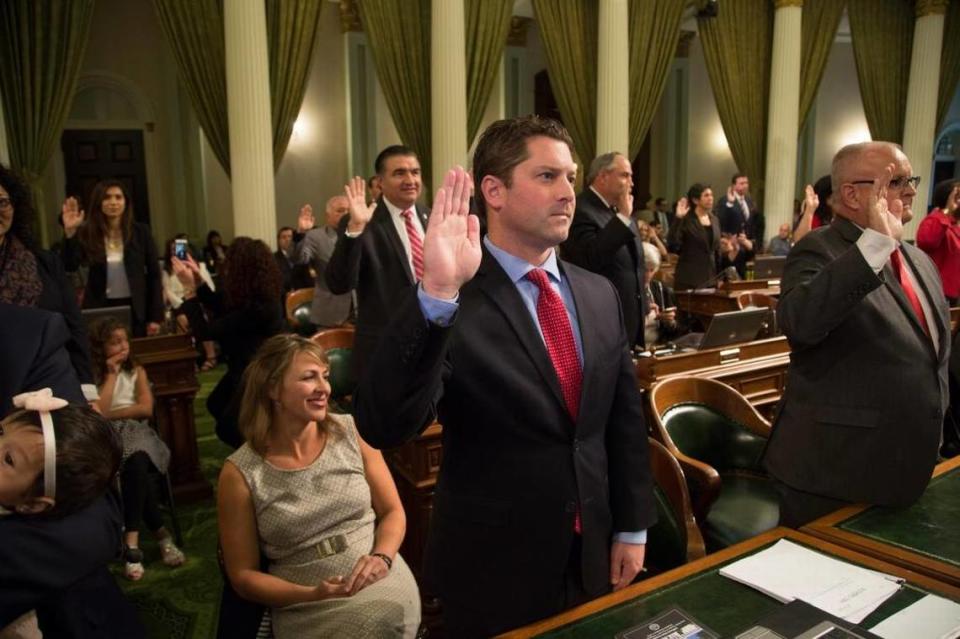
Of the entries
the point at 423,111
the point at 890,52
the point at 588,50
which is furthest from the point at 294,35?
the point at 890,52

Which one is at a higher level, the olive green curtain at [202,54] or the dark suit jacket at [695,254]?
the olive green curtain at [202,54]

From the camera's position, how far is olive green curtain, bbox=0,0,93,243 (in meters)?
6.52

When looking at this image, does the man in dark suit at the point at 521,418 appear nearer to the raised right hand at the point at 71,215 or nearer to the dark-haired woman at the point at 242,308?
the dark-haired woman at the point at 242,308

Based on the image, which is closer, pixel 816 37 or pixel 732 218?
pixel 732 218

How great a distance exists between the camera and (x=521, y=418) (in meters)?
1.40

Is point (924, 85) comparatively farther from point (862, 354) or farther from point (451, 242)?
point (451, 242)

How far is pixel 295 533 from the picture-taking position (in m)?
1.94

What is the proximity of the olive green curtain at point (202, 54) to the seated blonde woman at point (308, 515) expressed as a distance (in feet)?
18.3

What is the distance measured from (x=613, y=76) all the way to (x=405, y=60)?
2513mm

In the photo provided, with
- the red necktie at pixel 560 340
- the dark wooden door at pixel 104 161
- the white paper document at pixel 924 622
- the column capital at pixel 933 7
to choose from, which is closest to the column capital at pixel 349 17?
the dark wooden door at pixel 104 161

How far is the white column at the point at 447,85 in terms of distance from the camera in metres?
7.63

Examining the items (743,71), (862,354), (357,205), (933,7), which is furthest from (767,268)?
(933,7)

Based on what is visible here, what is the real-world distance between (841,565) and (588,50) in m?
8.35

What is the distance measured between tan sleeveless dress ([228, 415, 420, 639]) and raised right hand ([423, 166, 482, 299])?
40.5 inches
